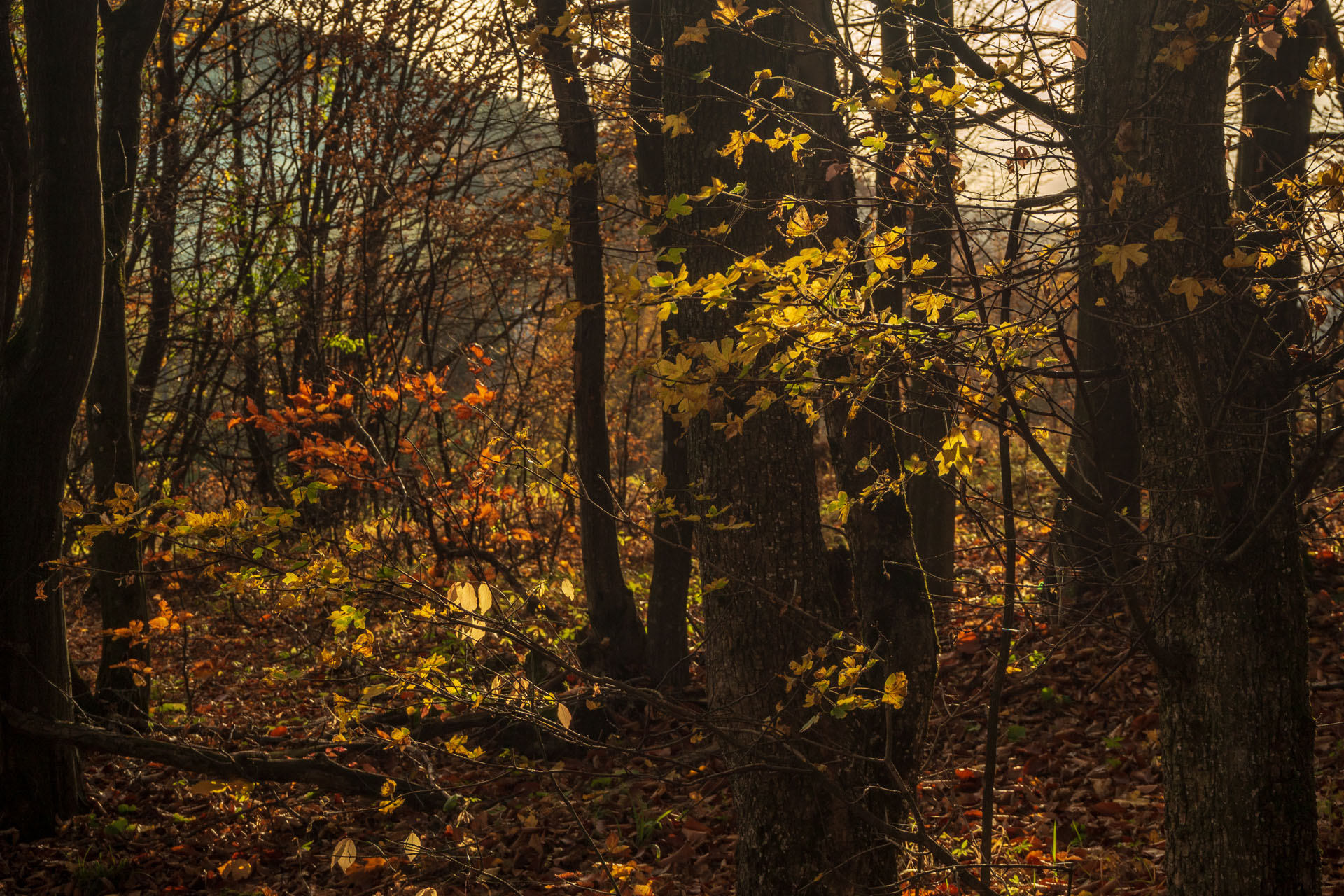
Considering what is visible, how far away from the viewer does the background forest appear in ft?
8.21

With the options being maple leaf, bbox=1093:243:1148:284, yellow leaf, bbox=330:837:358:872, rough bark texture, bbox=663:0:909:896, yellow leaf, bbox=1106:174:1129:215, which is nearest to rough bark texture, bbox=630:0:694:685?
rough bark texture, bbox=663:0:909:896

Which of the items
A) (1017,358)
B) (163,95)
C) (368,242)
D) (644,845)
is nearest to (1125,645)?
(644,845)

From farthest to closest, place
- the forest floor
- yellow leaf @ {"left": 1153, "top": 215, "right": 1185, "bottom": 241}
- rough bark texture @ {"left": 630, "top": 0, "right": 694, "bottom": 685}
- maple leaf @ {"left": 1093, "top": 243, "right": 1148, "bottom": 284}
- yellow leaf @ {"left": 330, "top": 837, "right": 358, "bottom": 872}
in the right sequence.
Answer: rough bark texture @ {"left": 630, "top": 0, "right": 694, "bottom": 685}, the forest floor, yellow leaf @ {"left": 330, "top": 837, "right": 358, "bottom": 872}, yellow leaf @ {"left": 1153, "top": 215, "right": 1185, "bottom": 241}, maple leaf @ {"left": 1093, "top": 243, "right": 1148, "bottom": 284}

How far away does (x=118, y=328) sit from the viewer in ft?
19.1

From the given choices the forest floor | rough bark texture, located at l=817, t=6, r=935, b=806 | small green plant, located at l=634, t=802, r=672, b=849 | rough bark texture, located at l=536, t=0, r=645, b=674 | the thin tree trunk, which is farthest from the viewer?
the thin tree trunk

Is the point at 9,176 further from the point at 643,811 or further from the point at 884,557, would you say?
the point at 643,811

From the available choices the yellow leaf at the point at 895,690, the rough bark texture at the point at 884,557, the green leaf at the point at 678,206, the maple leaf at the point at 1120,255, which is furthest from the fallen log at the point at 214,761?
the maple leaf at the point at 1120,255

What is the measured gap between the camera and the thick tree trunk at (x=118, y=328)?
18.7ft

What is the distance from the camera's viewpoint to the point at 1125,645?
19.5ft

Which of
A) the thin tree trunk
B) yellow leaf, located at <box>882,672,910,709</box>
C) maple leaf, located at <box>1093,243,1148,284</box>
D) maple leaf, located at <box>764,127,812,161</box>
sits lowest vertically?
yellow leaf, located at <box>882,672,910,709</box>

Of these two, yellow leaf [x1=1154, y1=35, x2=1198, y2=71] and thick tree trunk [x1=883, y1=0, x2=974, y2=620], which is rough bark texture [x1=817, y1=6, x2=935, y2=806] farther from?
yellow leaf [x1=1154, y1=35, x2=1198, y2=71]

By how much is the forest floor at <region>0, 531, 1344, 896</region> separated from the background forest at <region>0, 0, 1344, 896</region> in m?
0.04

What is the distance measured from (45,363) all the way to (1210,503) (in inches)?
207

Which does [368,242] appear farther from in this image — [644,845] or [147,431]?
[644,845]
